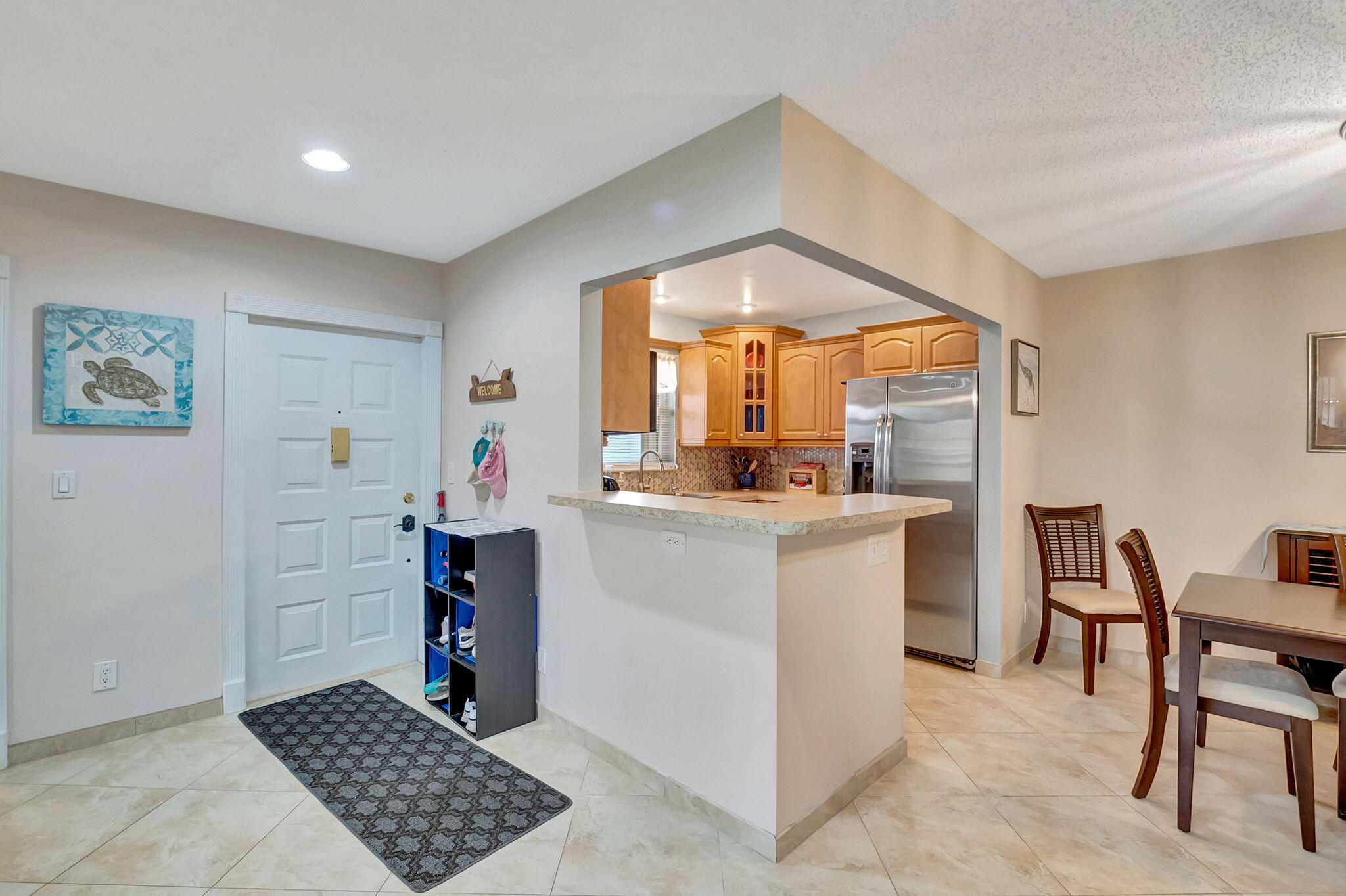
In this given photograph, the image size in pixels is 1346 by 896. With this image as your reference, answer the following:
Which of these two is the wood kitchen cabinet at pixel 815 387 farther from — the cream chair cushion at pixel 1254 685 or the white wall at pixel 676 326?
the cream chair cushion at pixel 1254 685

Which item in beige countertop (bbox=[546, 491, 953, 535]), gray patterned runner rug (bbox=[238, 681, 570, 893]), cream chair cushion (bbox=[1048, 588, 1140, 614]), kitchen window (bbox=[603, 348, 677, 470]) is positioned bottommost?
gray patterned runner rug (bbox=[238, 681, 570, 893])

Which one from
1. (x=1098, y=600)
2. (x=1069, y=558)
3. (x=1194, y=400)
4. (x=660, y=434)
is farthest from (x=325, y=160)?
(x=1194, y=400)

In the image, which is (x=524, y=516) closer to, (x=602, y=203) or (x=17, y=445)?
(x=602, y=203)

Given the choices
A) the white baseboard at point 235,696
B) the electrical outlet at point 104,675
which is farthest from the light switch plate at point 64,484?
the white baseboard at point 235,696

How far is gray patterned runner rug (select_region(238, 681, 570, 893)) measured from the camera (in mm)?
2090

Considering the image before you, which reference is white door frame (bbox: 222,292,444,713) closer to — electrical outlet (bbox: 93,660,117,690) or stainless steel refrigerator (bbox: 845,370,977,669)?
electrical outlet (bbox: 93,660,117,690)

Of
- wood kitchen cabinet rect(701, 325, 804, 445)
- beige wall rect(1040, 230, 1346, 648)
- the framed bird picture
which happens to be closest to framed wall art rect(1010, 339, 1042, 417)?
beige wall rect(1040, 230, 1346, 648)

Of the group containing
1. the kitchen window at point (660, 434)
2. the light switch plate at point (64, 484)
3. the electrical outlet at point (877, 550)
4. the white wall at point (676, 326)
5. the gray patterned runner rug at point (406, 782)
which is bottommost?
the gray patterned runner rug at point (406, 782)

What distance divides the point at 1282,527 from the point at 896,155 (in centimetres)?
285

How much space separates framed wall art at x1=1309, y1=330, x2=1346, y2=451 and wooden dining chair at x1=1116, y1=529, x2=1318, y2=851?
5.46 ft

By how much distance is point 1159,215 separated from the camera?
3057 millimetres

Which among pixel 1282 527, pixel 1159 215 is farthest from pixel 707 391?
pixel 1282 527

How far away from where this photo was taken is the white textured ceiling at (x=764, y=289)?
3.93m

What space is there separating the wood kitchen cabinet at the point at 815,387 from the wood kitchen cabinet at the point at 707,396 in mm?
436
